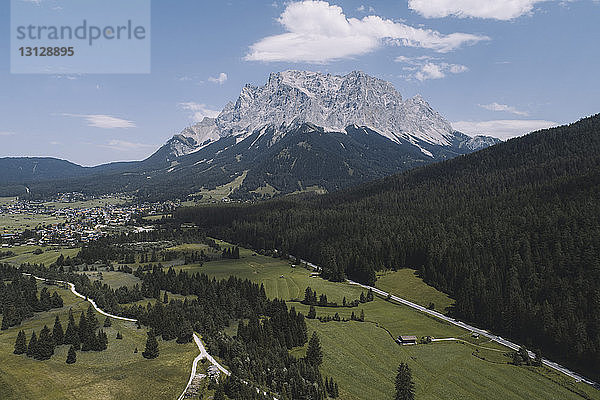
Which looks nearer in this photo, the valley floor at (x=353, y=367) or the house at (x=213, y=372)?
the valley floor at (x=353, y=367)

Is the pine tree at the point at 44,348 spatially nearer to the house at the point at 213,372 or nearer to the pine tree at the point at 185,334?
the pine tree at the point at 185,334

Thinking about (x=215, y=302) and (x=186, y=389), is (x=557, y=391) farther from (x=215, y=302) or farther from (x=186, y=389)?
(x=215, y=302)

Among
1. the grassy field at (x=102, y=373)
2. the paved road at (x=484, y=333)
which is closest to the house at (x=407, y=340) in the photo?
the paved road at (x=484, y=333)

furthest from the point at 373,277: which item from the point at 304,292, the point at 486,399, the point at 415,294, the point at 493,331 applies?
the point at 486,399

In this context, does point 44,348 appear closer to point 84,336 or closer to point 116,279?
point 84,336

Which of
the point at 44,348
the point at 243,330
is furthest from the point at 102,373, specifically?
the point at 243,330
